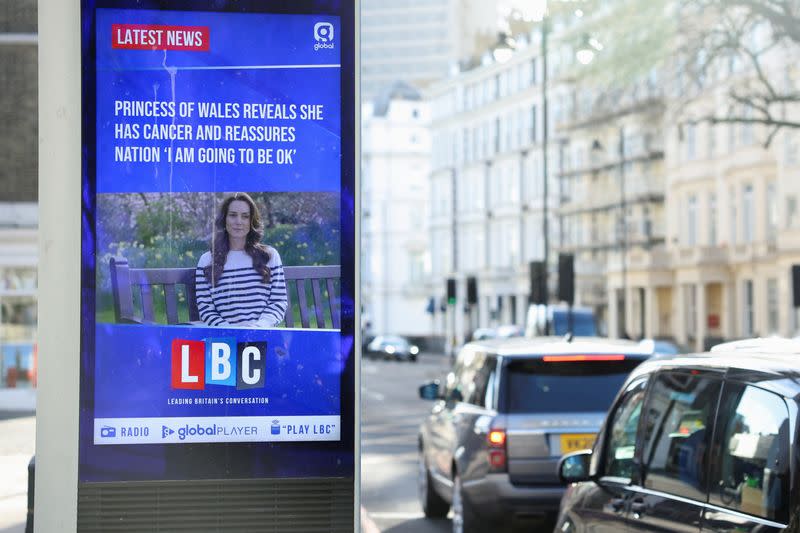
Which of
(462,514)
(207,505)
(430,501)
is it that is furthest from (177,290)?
(430,501)

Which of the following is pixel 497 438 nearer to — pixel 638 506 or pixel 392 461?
pixel 638 506

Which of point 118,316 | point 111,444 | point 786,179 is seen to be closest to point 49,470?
point 111,444

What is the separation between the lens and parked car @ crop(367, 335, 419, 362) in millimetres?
90375

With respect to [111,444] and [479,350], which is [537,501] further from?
[111,444]

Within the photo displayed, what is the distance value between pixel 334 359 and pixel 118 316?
0.87 meters

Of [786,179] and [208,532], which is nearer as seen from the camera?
[208,532]

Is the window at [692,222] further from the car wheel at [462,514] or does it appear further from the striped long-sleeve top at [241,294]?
the striped long-sleeve top at [241,294]

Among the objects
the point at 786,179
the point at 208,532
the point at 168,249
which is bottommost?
the point at 208,532

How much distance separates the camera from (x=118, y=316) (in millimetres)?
6094

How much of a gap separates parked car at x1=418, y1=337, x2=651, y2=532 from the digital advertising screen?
615cm

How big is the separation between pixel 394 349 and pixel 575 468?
83579mm

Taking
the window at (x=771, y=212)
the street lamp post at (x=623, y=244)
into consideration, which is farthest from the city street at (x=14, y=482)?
the street lamp post at (x=623, y=244)

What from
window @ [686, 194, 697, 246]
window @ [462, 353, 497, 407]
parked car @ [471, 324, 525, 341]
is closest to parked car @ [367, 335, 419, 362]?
parked car @ [471, 324, 525, 341]

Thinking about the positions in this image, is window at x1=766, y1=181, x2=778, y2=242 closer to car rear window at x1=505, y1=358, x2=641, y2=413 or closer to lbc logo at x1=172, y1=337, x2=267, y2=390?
car rear window at x1=505, y1=358, x2=641, y2=413
